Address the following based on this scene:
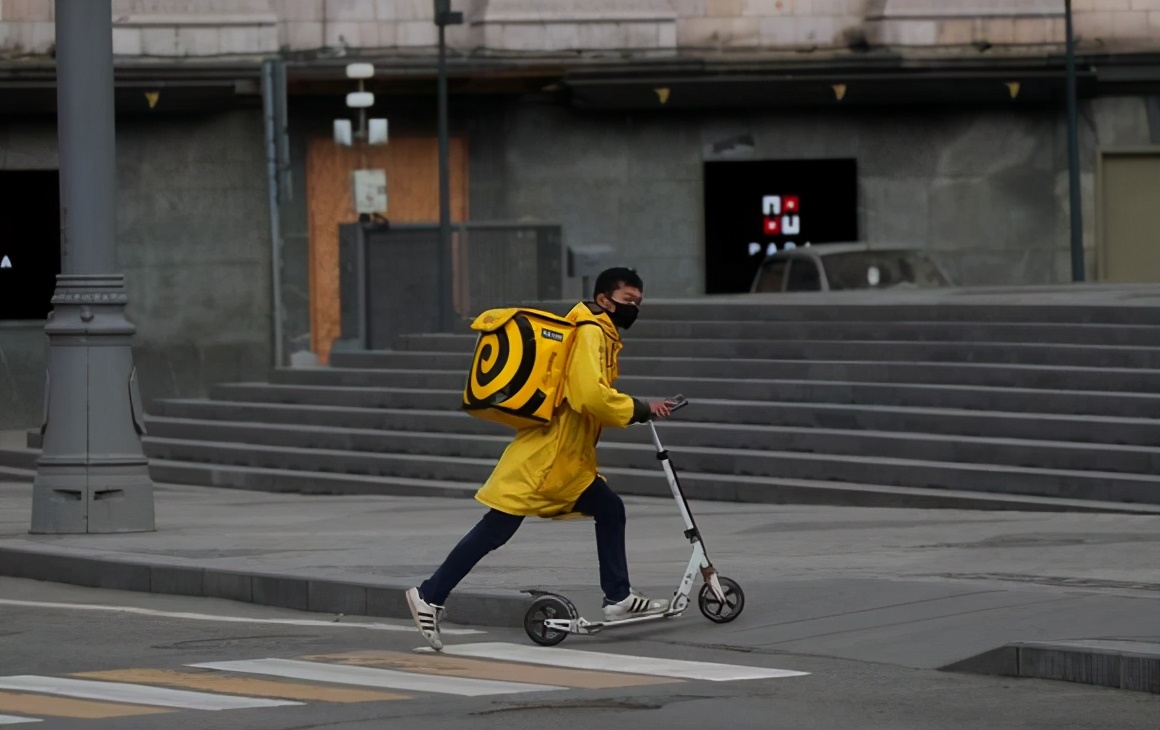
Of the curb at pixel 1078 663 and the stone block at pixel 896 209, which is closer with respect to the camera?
the curb at pixel 1078 663

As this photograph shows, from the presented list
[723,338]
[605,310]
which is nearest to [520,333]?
[605,310]

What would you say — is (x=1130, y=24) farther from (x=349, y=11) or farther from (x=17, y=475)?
(x=17, y=475)

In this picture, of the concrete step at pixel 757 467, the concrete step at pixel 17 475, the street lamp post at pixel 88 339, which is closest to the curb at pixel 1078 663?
the concrete step at pixel 757 467

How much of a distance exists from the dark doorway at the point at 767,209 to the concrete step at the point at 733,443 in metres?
8.79

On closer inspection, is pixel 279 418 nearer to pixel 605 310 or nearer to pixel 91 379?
pixel 91 379

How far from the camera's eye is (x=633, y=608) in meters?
10.2

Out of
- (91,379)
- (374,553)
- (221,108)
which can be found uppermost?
(221,108)

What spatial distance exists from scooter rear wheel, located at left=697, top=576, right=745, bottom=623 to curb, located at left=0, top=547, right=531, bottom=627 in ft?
2.95

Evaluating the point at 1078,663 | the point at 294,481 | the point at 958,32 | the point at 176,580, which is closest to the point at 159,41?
the point at 294,481

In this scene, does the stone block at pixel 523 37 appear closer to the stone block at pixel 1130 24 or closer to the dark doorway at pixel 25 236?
the dark doorway at pixel 25 236

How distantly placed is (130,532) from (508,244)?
860cm

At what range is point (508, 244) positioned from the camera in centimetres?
2323

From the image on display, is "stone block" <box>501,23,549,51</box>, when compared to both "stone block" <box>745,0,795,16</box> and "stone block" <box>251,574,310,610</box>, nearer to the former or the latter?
"stone block" <box>745,0,795,16</box>

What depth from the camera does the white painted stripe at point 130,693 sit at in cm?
852
